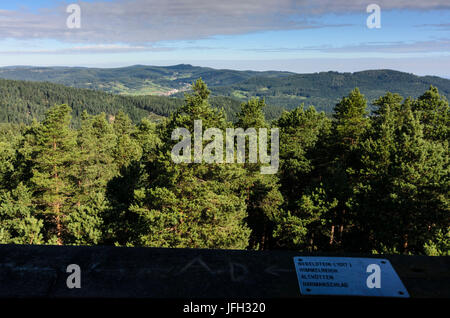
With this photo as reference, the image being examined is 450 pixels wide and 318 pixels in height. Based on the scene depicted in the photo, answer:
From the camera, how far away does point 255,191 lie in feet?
95.6

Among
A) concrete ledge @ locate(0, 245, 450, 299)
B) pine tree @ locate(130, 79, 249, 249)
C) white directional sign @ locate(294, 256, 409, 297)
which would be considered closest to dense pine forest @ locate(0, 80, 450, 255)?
pine tree @ locate(130, 79, 249, 249)

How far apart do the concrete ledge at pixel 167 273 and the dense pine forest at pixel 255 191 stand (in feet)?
44.8

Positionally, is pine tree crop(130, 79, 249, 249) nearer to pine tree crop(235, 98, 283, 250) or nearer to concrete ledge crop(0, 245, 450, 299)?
pine tree crop(235, 98, 283, 250)

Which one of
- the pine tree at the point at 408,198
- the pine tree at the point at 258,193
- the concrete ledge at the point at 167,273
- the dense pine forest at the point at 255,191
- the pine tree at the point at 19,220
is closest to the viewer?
the concrete ledge at the point at 167,273

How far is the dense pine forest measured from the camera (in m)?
16.8

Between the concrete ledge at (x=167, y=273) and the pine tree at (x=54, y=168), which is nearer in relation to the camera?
the concrete ledge at (x=167, y=273)

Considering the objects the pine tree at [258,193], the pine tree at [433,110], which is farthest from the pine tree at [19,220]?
the pine tree at [433,110]

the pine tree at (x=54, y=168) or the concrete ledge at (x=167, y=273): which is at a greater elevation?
the concrete ledge at (x=167, y=273)

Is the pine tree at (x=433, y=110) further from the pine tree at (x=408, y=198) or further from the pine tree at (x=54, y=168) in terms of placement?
the pine tree at (x=54, y=168)

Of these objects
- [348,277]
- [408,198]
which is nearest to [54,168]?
[408,198]

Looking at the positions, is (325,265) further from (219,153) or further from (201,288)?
(219,153)

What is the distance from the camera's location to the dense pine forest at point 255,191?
55.2 feet

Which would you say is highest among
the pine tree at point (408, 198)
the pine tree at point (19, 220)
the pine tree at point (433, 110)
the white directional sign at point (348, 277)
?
the pine tree at point (433, 110)

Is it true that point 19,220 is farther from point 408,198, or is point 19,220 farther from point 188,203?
point 408,198
